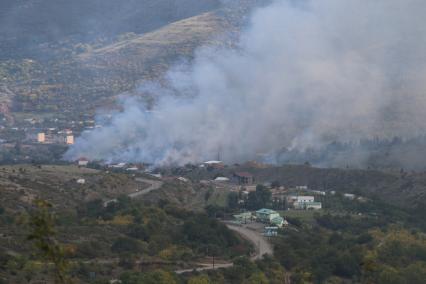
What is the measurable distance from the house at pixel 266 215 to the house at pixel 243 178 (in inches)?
488

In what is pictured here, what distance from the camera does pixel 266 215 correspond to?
2480 inches

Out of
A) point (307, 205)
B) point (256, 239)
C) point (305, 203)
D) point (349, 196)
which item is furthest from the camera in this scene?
point (349, 196)

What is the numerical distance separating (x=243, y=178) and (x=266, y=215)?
47.9ft

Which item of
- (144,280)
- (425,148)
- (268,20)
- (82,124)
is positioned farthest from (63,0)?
(144,280)

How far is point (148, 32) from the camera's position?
5886 inches

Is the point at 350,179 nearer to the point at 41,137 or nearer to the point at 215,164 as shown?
the point at 215,164

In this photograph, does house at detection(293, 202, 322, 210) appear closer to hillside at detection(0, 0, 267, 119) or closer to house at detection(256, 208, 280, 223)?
house at detection(256, 208, 280, 223)

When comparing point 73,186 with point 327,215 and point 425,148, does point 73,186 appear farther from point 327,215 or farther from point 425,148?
point 425,148

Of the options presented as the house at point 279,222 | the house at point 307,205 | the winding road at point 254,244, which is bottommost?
the winding road at point 254,244

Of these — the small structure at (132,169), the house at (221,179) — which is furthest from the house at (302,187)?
the small structure at (132,169)

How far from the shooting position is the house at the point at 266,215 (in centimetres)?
6250

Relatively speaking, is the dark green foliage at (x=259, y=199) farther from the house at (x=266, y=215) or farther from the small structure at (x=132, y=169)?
A: the small structure at (x=132, y=169)

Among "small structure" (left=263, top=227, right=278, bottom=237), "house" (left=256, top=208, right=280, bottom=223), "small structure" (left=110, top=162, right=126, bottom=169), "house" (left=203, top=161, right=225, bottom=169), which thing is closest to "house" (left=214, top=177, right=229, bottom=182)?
"house" (left=203, top=161, right=225, bottom=169)

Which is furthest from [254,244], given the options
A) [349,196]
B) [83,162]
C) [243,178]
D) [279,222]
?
[83,162]
